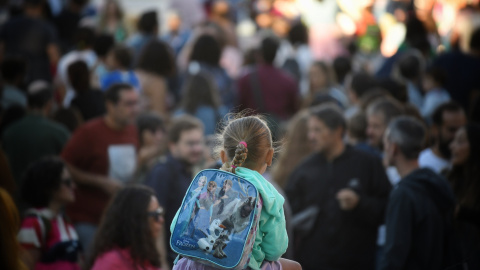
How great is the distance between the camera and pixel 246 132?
3.40m

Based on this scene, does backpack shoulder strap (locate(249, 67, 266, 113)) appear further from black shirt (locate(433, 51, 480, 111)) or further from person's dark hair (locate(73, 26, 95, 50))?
person's dark hair (locate(73, 26, 95, 50))

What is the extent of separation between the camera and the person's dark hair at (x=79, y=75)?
880 centimetres

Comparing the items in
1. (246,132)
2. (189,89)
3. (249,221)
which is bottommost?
(189,89)

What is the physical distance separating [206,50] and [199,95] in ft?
5.25

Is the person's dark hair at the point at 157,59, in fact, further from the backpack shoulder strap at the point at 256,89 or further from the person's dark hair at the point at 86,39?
the person's dark hair at the point at 86,39

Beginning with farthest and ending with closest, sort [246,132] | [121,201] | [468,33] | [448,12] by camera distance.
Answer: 1. [448,12]
2. [468,33]
3. [121,201]
4. [246,132]

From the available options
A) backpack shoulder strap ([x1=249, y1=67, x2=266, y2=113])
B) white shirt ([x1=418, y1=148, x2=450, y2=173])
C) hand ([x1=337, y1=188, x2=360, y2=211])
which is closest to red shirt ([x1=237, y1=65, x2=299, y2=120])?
backpack shoulder strap ([x1=249, y1=67, x2=266, y2=113])

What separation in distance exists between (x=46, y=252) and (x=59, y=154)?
258 cm

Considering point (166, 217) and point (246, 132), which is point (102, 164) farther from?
point (246, 132)

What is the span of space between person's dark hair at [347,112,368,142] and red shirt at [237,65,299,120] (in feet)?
8.00

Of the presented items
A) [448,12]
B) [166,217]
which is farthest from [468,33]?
[166,217]

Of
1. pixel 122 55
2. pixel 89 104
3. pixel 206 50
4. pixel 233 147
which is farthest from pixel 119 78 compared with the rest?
pixel 233 147

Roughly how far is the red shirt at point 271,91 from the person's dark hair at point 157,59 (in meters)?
0.95

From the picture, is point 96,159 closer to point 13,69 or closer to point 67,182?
point 67,182
